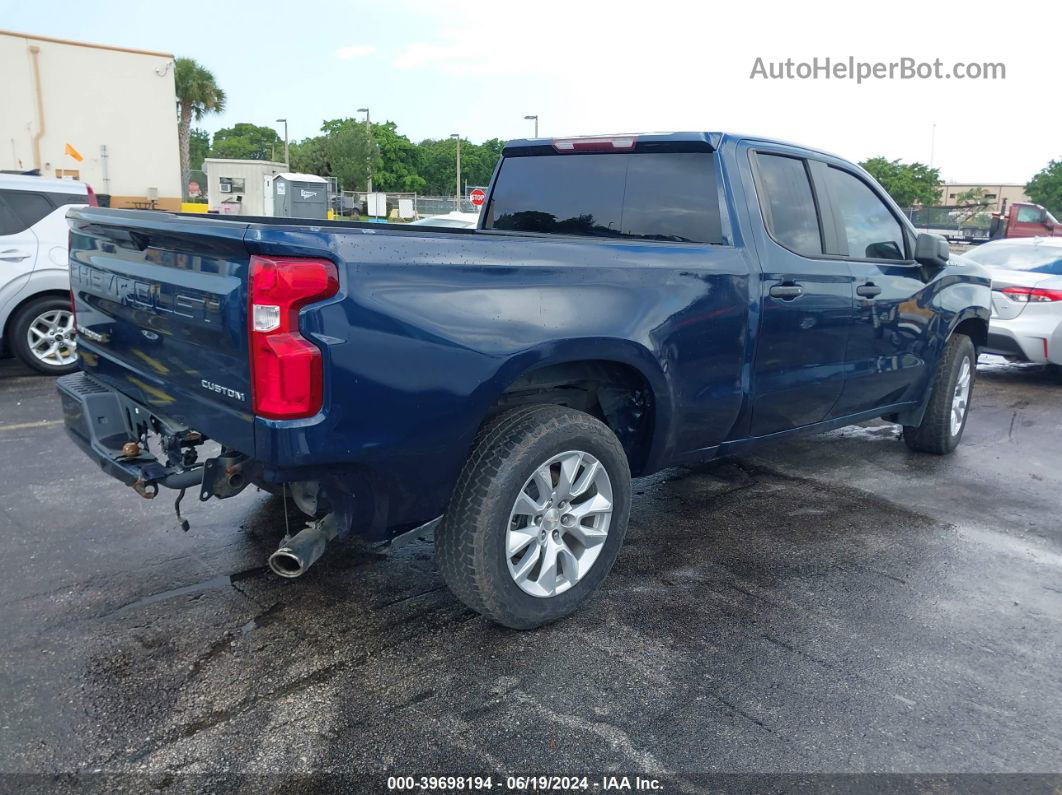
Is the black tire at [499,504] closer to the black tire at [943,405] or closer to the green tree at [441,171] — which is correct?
the black tire at [943,405]

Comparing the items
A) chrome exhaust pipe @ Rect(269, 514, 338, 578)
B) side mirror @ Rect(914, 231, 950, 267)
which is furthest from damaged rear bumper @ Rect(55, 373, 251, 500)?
side mirror @ Rect(914, 231, 950, 267)

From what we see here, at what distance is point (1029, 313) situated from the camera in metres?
8.52

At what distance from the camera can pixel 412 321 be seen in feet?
9.01

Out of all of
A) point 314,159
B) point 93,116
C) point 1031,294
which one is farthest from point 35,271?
point 314,159

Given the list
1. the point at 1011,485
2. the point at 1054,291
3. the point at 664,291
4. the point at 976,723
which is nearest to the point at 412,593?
the point at 664,291

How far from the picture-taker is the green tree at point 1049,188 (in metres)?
55.1

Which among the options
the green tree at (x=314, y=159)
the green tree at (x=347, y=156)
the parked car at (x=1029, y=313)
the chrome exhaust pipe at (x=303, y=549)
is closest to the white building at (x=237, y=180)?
the green tree at (x=347, y=156)

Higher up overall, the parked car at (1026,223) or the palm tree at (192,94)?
the palm tree at (192,94)

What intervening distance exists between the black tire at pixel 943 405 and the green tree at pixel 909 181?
56.2 metres

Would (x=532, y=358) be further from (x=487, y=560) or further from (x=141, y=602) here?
(x=141, y=602)

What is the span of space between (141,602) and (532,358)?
191cm

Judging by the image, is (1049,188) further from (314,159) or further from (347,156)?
(314,159)

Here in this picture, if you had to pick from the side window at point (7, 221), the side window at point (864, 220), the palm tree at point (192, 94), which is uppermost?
the palm tree at point (192, 94)

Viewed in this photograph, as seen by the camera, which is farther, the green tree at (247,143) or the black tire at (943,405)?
the green tree at (247,143)
